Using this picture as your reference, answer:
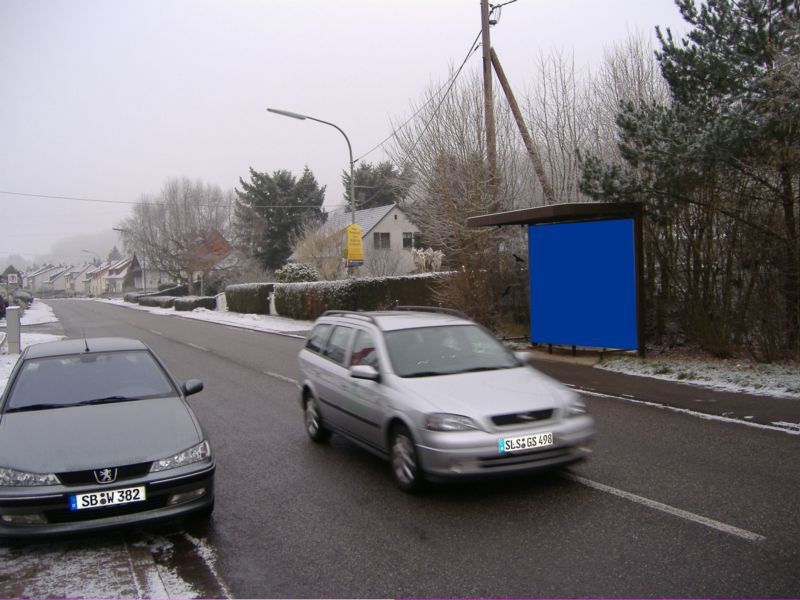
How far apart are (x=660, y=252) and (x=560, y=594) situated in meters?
10.9

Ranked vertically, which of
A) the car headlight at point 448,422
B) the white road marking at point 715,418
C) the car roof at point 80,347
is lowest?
the white road marking at point 715,418

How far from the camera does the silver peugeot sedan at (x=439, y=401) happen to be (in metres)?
5.15

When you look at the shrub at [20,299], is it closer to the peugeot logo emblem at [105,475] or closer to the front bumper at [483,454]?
the peugeot logo emblem at [105,475]

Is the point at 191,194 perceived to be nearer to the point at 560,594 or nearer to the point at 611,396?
the point at 611,396

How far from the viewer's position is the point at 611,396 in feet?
32.1

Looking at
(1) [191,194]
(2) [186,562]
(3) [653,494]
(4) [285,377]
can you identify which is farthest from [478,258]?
(1) [191,194]

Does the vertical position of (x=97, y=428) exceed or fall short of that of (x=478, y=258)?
it falls short

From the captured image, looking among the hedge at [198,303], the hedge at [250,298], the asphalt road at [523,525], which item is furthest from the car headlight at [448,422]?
the hedge at [198,303]

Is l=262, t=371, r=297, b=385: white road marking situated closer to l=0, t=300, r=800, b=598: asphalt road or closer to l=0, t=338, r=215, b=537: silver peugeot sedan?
l=0, t=300, r=800, b=598: asphalt road

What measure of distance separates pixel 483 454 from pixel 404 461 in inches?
32.3

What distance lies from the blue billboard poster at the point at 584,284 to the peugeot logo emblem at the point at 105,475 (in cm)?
1041

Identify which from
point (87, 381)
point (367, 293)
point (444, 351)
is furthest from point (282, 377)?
point (367, 293)

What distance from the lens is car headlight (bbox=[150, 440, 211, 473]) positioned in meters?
4.66

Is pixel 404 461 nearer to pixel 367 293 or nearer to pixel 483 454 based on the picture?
pixel 483 454
